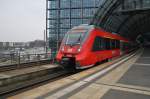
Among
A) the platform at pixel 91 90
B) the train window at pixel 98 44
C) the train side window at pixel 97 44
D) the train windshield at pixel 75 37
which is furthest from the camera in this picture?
the train window at pixel 98 44

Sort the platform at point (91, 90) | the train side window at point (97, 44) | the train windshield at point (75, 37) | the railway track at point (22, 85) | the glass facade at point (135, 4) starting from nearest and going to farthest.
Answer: the platform at point (91, 90) < the railway track at point (22, 85) < the train windshield at point (75, 37) < the train side window at point (97, 44) < the glass facade at point (135, 4)

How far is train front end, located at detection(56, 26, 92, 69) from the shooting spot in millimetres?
13094

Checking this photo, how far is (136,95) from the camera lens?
262 inches

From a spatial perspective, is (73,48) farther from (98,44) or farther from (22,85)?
(22,85)

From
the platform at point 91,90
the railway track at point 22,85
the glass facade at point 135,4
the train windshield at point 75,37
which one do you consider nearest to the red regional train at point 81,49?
the train windshield at point 75,37

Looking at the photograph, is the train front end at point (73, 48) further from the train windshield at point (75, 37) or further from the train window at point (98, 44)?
the train window at point (98, 44)

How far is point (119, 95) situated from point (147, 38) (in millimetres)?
87191

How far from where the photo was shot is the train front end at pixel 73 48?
13.1m

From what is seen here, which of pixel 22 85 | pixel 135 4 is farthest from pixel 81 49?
pixel 135 4

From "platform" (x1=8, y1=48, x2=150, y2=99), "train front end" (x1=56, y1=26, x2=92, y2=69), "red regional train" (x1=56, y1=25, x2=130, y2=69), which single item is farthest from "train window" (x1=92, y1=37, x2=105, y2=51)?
"platform" (x1=8, y1=48, x2=150, y2=99)

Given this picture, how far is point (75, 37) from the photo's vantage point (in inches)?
553

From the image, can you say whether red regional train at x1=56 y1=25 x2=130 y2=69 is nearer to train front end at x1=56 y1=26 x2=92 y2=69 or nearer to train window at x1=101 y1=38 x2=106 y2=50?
train front end at x1=56 y1=26 x2=92 y2=69

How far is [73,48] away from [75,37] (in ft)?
3.21

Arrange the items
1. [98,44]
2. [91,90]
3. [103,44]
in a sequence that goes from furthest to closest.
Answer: [103,44], [98,44], [91,90]
